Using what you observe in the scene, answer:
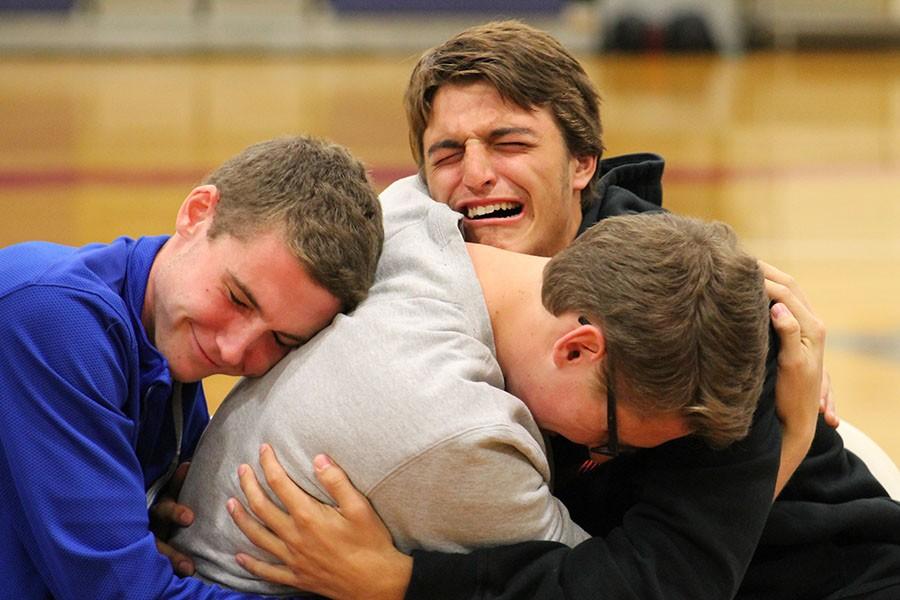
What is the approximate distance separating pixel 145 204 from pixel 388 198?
4437mm

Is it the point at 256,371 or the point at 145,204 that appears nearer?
the point at 256,371

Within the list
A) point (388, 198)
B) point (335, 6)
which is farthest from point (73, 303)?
point (335, 6)

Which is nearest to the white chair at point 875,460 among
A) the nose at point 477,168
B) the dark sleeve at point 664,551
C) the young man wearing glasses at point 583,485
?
the young man wearing glasses at point 583,485

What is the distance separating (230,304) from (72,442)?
1.09 ft

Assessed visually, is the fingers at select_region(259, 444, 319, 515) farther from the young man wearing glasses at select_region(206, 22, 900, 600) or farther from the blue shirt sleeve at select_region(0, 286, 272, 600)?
the blue shirt sleeve at select_region(0, 286, 272, 600)

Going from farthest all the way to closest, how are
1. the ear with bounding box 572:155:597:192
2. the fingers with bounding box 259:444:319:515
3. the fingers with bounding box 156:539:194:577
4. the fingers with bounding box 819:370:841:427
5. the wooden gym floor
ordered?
the wooden gym floor → the ear with bounding box 572:155:597:192 → the fingers with bounding box 819:370:841:427 → the fingers with bounding box 156:539:194:577 → the fingers with bounding box 259:444:319:515

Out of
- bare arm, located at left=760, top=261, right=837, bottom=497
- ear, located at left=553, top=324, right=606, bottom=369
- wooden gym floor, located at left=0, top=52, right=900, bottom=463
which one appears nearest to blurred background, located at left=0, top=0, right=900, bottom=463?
wooden gym floor, located at left=0, top=52, right=900, bottom=463

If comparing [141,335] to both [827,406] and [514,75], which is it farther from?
[827,406]

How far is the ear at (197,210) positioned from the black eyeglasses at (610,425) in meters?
0.66

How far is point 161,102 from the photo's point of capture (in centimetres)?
1003

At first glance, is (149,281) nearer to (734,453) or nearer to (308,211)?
(308,211)

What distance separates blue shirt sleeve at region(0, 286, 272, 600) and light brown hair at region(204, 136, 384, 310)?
11.0 inches

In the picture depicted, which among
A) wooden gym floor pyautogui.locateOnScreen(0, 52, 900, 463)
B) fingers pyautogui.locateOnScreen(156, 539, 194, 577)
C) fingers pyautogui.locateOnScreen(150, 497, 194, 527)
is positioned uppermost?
Answer: fingers pyautogui.locateOnScreen(150, 497, 194, 527)

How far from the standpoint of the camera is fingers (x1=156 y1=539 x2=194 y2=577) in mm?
2240
